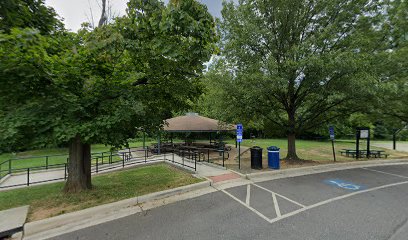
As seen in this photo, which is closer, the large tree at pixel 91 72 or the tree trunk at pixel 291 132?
the large tree at pixel 91 72

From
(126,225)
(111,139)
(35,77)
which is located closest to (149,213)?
(126,225)

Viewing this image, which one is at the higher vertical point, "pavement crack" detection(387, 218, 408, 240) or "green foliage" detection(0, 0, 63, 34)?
"green foliage" detection(0, 0, 63, 34)

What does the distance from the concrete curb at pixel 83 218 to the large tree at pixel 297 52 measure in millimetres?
6900

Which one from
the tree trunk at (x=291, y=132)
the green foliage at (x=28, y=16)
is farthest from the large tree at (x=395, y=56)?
the green foliage at (x=28, y=16)

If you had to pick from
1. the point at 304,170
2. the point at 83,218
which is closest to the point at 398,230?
the point at 304,170

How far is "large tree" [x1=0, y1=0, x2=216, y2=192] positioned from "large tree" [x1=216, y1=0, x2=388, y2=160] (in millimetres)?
4799

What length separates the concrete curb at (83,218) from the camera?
397 cm

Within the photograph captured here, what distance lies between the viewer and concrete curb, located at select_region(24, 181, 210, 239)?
156 inches

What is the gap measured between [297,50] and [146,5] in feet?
22.0

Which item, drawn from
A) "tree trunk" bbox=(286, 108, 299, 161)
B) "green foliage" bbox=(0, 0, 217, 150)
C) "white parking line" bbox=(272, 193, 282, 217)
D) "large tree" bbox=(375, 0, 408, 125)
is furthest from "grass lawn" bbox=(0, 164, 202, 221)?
"large tree" bbox=(375, 0, 408, 125)

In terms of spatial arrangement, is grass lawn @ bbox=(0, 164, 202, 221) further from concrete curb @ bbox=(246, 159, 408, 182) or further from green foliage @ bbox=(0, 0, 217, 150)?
concrete curb @ bbox=(246, 159, 408, 182)

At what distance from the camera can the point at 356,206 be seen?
516 centimetres

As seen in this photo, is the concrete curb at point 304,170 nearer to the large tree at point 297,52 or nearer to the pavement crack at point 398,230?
the large tree at point 297,52

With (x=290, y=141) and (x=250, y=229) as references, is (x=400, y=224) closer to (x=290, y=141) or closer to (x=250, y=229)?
(x=250, y=229)
